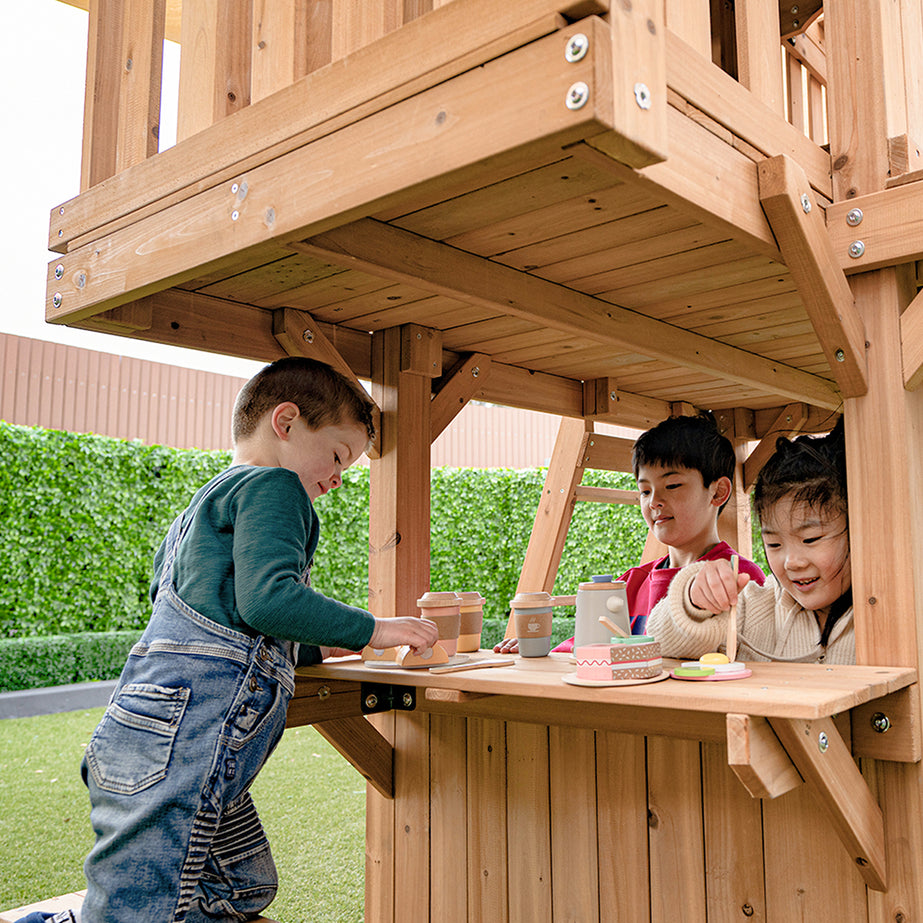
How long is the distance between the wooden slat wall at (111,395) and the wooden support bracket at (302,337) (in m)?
9.45

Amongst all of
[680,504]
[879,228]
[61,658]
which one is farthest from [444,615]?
[61,658]

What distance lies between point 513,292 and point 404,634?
0.83 m

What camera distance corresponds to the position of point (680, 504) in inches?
107

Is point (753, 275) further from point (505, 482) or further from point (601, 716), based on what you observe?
point (505, 482)

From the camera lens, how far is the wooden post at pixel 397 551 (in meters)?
2.55

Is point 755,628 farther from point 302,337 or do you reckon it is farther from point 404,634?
point 302,337

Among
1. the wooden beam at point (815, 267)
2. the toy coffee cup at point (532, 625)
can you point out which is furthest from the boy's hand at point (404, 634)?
the wooden beam at point (815, 267)

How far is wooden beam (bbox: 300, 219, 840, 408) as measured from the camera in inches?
67.8

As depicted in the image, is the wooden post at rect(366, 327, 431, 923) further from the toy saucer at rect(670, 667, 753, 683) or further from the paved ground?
the paved ground

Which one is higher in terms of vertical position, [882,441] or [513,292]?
[513,292]

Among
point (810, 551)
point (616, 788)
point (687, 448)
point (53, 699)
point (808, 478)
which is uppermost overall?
point (687, 448)

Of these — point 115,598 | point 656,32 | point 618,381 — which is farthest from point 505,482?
point 656,32

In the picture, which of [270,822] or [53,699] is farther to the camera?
[53,699]

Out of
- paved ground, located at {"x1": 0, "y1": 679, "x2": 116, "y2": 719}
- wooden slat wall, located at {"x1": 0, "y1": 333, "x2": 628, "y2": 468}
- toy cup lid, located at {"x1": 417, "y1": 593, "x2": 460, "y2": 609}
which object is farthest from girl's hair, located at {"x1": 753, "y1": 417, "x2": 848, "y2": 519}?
wooden slat wall, located at {"x1": 0, "y1": 333, "x2": 628, "y2": 468}
